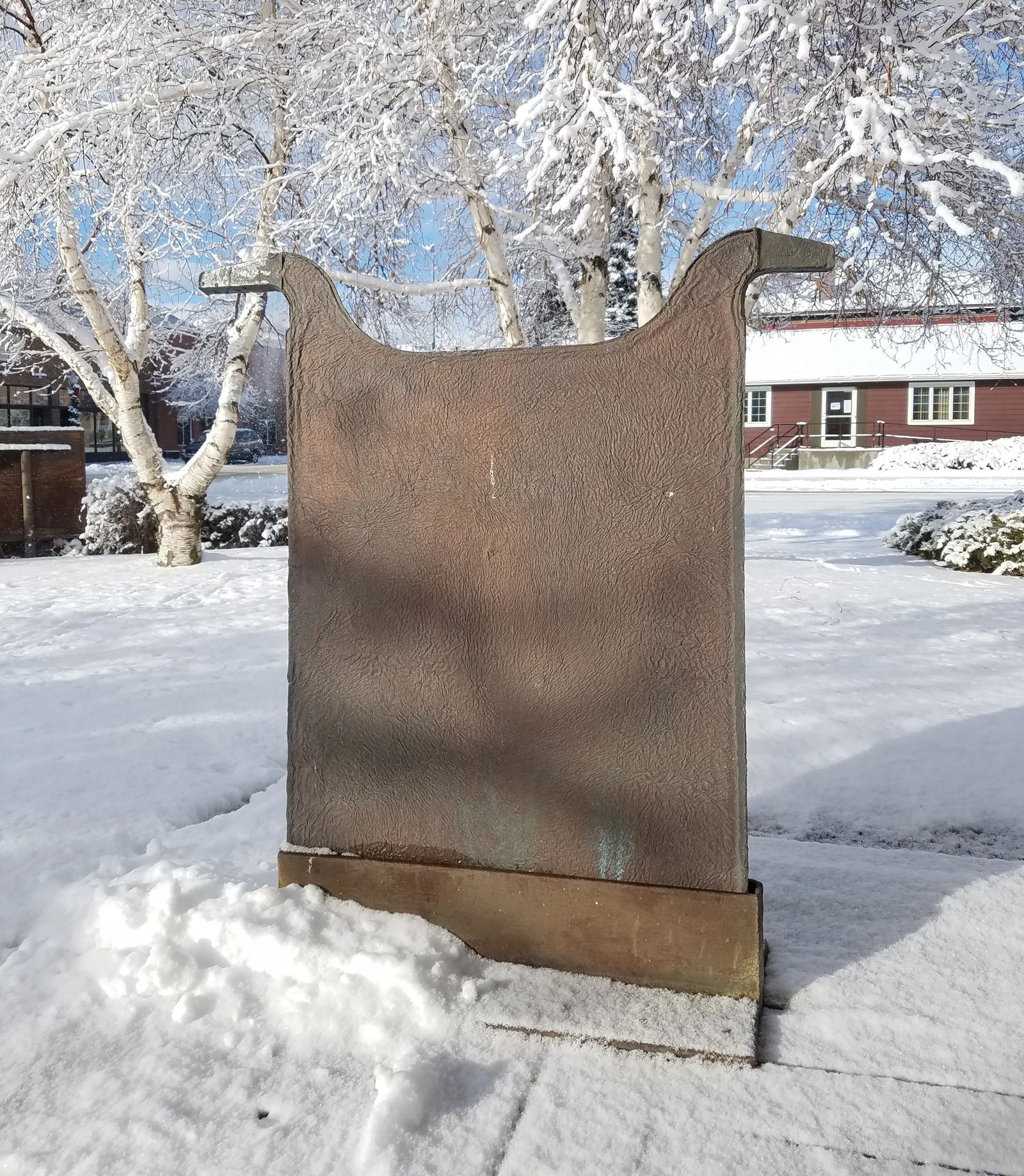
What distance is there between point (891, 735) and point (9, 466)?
1224 cm

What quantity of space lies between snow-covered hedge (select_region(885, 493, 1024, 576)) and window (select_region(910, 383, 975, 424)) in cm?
2354

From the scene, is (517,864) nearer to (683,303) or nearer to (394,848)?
(394,848)

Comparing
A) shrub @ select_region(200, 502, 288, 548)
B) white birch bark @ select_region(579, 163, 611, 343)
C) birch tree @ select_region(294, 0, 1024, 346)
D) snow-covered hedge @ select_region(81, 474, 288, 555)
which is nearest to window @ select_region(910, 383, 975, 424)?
birch tree @ select_region(294, 0, 1024, 346)

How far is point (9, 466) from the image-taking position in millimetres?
13289

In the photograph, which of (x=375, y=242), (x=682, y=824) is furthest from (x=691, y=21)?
(x=682, y=824)

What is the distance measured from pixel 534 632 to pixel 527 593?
0.10 m

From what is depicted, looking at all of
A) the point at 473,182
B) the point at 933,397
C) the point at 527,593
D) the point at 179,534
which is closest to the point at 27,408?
the point at 179,534

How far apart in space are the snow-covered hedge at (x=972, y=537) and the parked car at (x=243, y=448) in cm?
3718

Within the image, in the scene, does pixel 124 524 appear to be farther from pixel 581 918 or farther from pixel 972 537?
pixel 581 918

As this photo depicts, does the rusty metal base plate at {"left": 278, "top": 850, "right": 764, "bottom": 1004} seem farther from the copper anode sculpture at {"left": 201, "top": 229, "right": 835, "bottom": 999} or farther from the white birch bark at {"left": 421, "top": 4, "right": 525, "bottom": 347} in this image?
the white birch bark at {"left": 421, "top": 4, "right": 525, "bottom": 347}

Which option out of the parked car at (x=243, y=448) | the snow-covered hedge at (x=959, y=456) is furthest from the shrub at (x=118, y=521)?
the parked car at (x=243, y=448)

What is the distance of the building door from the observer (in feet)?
117

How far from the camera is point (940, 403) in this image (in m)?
35.1

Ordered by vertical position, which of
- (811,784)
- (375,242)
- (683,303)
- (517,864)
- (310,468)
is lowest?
(811,784)
